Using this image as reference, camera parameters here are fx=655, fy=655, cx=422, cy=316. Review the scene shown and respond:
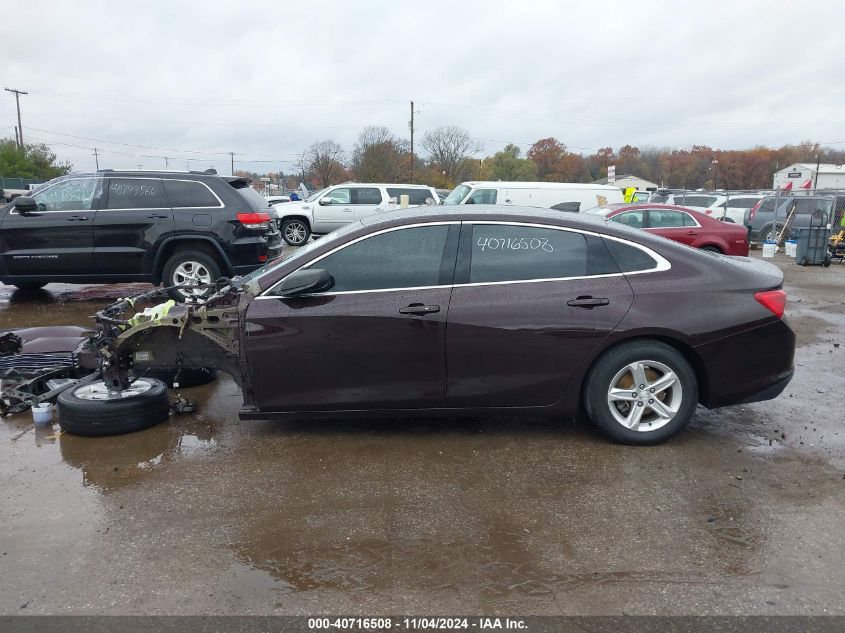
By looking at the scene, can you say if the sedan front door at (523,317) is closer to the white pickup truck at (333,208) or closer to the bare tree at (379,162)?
the white pickup truck at (333,208)

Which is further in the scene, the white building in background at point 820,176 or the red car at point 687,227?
the white building in background at point 820,176

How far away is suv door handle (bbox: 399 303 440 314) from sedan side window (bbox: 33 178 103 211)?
641 cm

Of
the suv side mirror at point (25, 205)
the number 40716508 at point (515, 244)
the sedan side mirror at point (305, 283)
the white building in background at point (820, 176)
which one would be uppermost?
the white building in background at point (820, 176)

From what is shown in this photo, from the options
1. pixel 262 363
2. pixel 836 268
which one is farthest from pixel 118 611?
pixel 836 268

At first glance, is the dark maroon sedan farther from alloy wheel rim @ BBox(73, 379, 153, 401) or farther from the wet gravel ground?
alloy wheel rim @ BBox(73, 379, 153, 401)

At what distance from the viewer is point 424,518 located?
11.5 ft

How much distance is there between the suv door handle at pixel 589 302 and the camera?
4254 millimetres

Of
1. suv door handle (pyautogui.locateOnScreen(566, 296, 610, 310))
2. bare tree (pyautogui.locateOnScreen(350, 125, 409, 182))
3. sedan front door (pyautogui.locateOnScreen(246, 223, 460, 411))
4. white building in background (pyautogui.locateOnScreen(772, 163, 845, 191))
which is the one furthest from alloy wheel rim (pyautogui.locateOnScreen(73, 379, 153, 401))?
white building in background (pyautogui.locateOnScreen(772, 163, 845, 191))

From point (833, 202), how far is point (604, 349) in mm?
19219

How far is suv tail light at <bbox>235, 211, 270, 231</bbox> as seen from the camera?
8805mm

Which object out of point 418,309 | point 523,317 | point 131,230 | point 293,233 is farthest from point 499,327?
point 293,233

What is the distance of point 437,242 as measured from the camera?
14.4ft

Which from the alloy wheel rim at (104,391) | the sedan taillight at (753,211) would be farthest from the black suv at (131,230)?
the sedan taillight at (753,211)

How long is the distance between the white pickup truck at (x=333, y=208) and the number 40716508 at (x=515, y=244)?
50.0 ft
